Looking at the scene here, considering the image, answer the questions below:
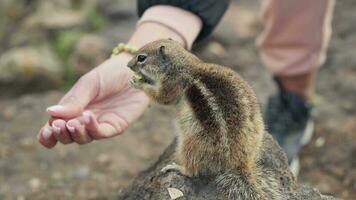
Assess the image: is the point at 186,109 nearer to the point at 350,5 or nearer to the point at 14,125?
the point at 14,125

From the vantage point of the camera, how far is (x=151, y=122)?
477 centimetres

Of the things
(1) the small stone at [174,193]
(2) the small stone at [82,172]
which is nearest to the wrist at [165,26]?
(1) the small stone at [174,193]

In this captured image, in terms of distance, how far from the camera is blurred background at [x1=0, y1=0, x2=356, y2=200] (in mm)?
4188

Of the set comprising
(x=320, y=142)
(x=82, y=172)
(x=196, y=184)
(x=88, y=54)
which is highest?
(x=196, y=184)

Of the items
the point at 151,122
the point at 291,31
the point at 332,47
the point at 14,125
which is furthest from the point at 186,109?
the point at 332,47

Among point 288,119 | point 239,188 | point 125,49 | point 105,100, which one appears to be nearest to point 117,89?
point 105,100

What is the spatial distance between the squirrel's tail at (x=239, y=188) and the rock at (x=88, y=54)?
3.13m

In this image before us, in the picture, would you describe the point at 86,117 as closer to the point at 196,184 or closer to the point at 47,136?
the point at 47,136

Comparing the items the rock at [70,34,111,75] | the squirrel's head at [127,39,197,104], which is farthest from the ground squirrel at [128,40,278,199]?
the rock at [70,34,111,75]

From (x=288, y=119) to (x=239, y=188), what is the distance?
6.85ft

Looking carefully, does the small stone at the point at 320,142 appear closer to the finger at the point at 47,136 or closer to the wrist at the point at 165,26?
the wrist at the point at 165,26

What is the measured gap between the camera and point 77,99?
248 centimetres

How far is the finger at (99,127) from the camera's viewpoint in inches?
93.1

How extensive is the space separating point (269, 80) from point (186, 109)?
3.07 metres
